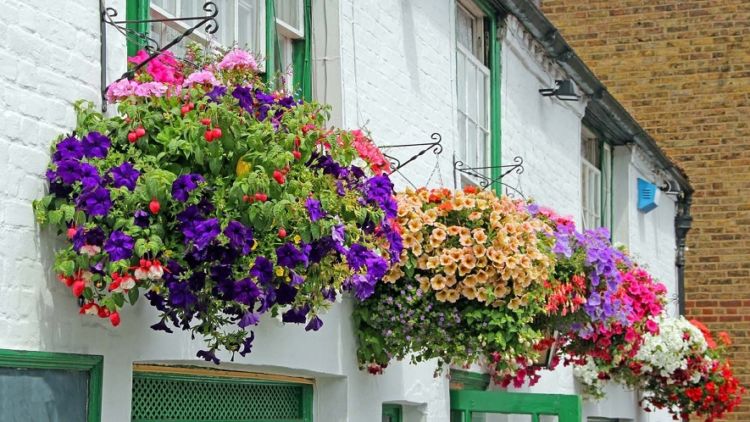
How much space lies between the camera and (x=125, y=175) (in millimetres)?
5094

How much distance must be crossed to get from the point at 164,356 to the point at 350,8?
299 cm

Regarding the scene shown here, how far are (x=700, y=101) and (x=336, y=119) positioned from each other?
457 inches

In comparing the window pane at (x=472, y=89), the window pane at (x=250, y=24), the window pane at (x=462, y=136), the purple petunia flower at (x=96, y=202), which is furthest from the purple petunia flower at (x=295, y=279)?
the window pane at (x=472, y=89)

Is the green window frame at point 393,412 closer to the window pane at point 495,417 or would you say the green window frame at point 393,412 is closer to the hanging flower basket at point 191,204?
the window pane at point 495,417

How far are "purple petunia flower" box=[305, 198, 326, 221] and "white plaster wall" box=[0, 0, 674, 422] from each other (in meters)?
0.80

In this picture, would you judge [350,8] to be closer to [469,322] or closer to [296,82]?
[296,82]

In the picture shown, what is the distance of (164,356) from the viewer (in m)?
5.79

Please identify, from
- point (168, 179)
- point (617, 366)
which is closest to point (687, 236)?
point (617, 366)

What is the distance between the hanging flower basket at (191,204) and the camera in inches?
198

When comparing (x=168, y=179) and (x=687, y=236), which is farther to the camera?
(x=687, y=236)

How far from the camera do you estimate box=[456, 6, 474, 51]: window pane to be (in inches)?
415

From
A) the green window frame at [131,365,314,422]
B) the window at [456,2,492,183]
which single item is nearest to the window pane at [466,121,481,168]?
the window at [456,2,492,183]

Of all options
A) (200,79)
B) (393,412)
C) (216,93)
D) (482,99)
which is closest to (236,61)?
(200,79)

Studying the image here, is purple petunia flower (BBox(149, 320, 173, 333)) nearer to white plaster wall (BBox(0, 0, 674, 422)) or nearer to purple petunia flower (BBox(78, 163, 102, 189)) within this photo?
white plaster wall (BBox(0, 0, 674, 422))
